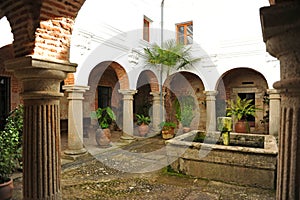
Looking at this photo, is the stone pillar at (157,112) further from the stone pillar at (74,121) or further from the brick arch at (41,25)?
the brick arch at (41,25)

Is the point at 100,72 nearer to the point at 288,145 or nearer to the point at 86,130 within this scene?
the point at 86,130

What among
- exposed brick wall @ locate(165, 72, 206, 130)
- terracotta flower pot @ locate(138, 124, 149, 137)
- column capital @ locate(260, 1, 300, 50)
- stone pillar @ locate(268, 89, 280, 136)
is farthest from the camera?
exposed brick wall @ locate(165, 72, 206, 130)

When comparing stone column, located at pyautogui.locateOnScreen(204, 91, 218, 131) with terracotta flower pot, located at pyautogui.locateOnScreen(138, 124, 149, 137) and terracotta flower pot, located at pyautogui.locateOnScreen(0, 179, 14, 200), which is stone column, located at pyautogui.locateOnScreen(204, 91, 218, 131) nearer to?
terracotta flower pot, located at pyautogui.locateOnScreen(138, 124, 149, 137)

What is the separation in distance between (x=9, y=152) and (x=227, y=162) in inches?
155

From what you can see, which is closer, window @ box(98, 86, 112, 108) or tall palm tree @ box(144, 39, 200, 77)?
tall palm tree @ box(144, 39, 200, 77)

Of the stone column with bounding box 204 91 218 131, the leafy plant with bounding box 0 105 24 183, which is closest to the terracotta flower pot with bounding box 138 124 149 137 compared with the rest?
the stone column with bounding box 204 91 218 131

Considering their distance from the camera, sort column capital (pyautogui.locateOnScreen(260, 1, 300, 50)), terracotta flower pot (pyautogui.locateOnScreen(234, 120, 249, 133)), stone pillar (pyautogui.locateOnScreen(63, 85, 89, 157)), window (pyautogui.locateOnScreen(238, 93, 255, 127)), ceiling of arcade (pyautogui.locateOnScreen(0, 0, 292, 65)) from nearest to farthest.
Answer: column capital (pyautogui.locateOnScreen(260, 1, 300, 50)) < ceiling of arcade (pyautogui.locateOnScreen(0, 0, 292, 65)) < stone pillar (pyautogui.locateOnScreen(63, 85, 89, 157)) < terracotta flower pot (pyautogui.locateOnScreen(234, 120, 249, 133)) < window (pyautogui.locateOnScreen(238, 93, 255, 127))

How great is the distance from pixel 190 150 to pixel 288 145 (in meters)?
3.48

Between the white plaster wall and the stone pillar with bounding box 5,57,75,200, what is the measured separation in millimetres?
4064

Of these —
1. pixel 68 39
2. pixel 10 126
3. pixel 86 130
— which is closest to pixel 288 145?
pixel 68 39

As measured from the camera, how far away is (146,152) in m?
6.80

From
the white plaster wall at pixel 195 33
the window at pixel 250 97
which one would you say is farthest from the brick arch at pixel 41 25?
the window at pixel 250 97

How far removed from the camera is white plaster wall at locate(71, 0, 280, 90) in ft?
22.0

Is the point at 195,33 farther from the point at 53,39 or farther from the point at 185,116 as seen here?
the point at 53,39
